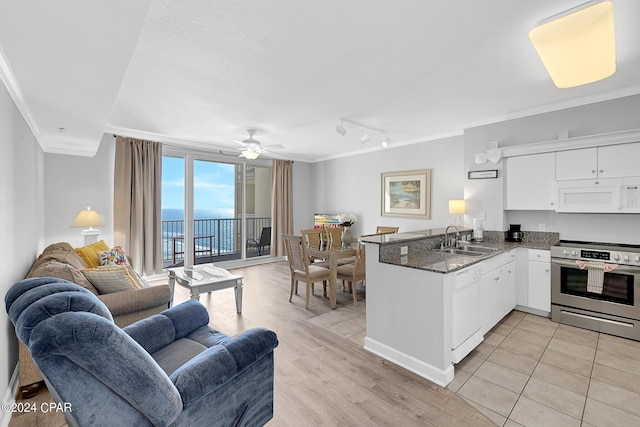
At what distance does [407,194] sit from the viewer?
559 cm

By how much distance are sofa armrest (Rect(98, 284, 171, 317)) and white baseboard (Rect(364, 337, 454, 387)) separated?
6.18ft

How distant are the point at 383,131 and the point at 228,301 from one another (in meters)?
3.54

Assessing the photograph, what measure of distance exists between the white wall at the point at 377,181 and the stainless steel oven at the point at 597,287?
6.11 feet

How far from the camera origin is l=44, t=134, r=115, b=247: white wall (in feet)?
14.0

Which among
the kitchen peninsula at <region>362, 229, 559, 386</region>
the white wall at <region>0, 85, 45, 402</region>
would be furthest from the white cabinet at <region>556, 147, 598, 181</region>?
the white wall at <region>0, 85, 45, 402</region>

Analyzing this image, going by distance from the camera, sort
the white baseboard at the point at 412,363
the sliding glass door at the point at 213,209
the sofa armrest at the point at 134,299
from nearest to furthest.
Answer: the white baseboard at the point at 412,363 → the sofa armrest at the point at 134,299 → the sliding glass door at the point at 213,209

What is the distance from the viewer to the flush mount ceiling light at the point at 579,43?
164 cm

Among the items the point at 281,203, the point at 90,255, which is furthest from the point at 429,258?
the point at 281,203

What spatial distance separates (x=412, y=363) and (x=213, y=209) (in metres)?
5.18

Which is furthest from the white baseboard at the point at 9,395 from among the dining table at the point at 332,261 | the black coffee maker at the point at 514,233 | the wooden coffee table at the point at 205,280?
the black coffee maker at the point at 514,233

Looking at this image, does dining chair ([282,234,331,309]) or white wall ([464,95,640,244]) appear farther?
dining chair ([282,234,331,309])

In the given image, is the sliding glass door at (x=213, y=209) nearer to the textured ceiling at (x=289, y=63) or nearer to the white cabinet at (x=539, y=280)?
the textured ceiling at (x=289, y=63)

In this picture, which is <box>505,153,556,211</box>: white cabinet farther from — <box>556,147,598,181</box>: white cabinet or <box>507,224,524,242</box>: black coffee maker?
<box>507,224,524,242</box>: black coffee maker

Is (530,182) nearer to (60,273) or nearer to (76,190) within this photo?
(60,273)
